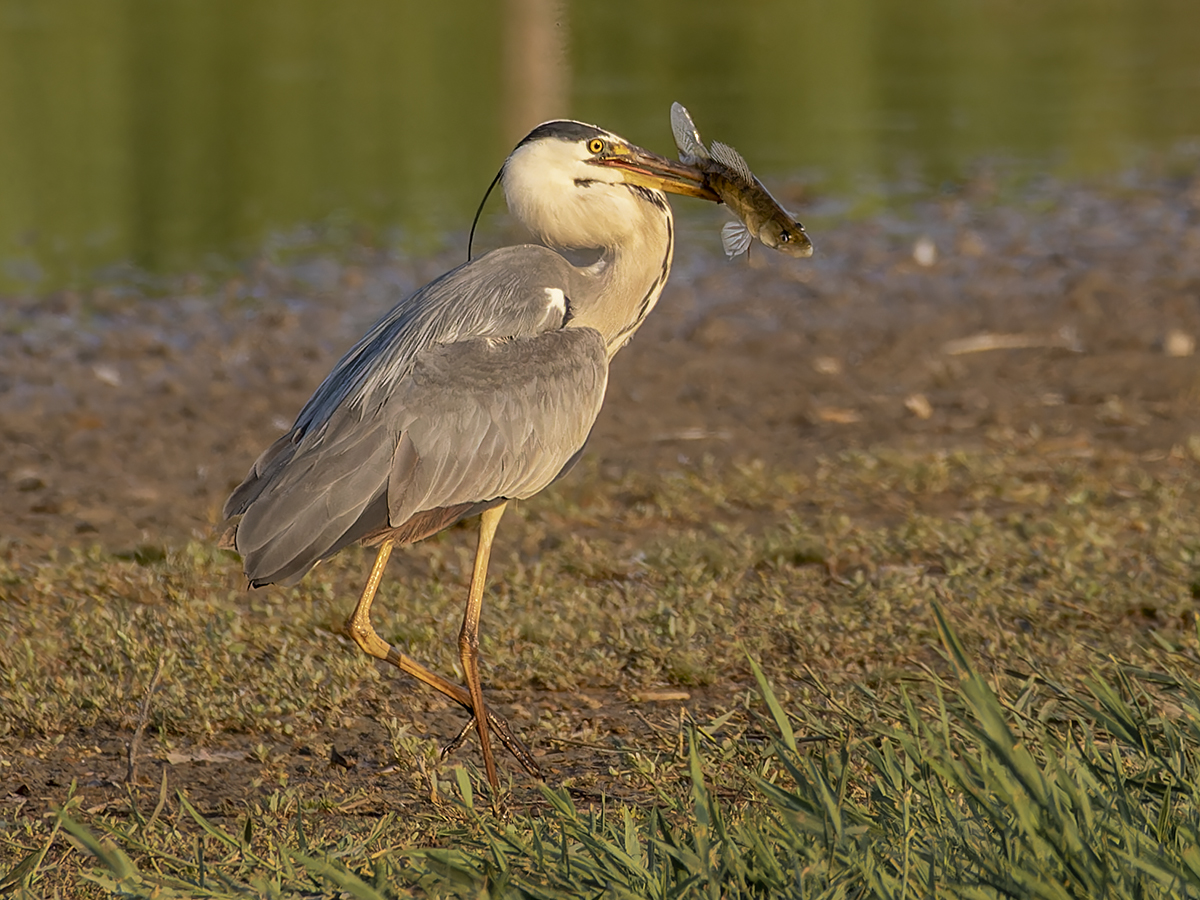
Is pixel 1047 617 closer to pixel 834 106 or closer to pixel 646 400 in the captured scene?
pixel 646 400

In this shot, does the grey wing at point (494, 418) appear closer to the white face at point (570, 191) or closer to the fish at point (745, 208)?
the white face at point (570, 191)

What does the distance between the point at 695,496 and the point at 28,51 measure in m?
15.4

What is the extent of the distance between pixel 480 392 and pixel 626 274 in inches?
25.7

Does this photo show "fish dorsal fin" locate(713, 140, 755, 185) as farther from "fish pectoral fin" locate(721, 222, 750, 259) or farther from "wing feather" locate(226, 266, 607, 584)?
"wing feather" locate(226, 266, 607, 584)

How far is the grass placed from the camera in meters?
2.84

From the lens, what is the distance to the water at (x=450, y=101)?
12.4 meters

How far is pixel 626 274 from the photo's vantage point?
16.1ft

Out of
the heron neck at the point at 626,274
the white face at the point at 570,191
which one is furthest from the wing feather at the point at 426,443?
the white face at the point at 570,191

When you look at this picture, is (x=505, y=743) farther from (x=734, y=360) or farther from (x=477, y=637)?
(x=734, y=360)

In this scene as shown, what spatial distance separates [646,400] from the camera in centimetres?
808

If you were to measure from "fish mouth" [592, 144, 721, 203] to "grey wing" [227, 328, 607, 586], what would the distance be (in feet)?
1.65

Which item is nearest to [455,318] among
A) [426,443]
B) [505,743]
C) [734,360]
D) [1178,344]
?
[426,443]

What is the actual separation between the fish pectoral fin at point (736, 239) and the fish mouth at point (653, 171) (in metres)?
0.13

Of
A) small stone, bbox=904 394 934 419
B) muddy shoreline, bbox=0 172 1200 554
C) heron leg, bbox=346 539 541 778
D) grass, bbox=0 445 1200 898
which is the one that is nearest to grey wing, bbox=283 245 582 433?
heron leg, bbox=346 539 541 778
